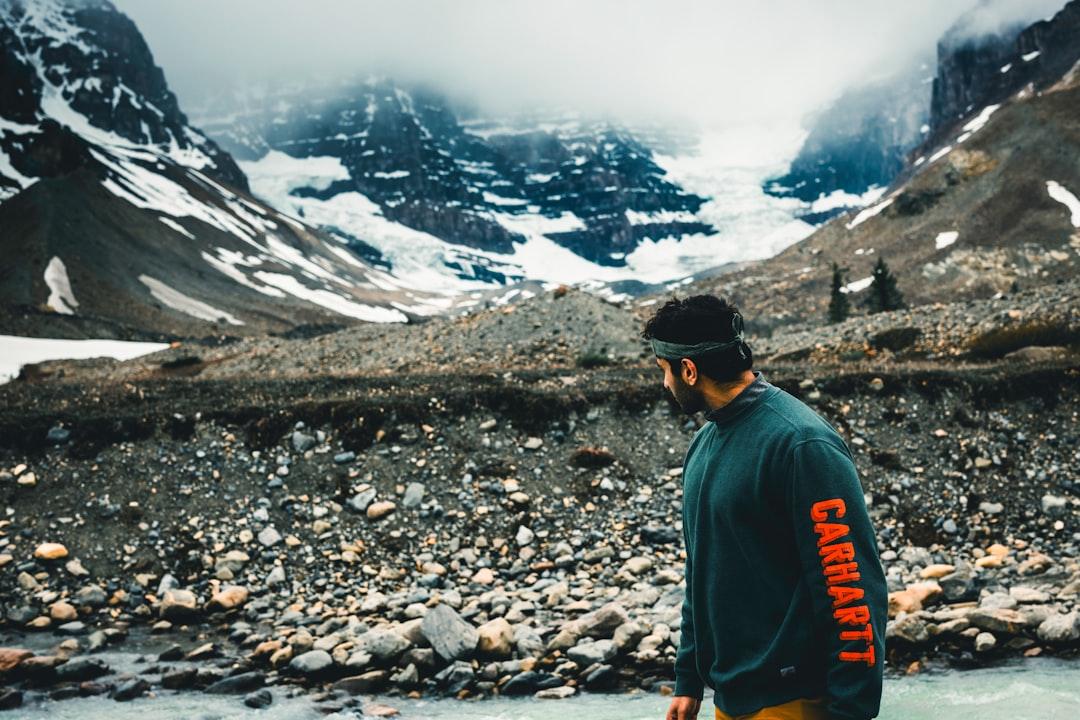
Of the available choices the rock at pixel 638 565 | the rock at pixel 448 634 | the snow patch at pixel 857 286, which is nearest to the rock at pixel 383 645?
the rock at pixel 448 634

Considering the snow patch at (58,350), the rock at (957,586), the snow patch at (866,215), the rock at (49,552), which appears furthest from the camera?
the snow patch at (866,215)

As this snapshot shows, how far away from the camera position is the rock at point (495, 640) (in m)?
9.85

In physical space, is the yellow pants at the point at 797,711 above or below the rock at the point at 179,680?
above

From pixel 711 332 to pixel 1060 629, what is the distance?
28.0 feet

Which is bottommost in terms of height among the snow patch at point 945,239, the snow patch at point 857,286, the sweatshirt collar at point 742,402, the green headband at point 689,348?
the sweatshirt collar at point 742,402

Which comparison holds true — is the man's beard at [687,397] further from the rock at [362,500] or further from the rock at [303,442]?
the rock at [303,442]

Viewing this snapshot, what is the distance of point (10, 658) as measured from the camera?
32.5 ft

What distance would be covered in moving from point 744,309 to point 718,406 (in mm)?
83410

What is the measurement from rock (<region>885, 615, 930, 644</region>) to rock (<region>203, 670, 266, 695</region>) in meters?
7.78

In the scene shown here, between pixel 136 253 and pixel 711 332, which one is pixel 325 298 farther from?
pixel 711 332

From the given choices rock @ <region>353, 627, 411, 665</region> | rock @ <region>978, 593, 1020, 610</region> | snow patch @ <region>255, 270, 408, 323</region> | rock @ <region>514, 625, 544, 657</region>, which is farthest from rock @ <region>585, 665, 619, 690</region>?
snow patch @ <region>255, 270, 408, 323</region>

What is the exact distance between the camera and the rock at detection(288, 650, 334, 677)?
9688 mm

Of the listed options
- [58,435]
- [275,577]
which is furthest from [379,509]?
[58,435]

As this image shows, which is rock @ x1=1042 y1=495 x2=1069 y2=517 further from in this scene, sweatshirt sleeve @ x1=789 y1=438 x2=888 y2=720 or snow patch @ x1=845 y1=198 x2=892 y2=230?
snow patch @ x1=845 y1=198 x2=892 y2=230
